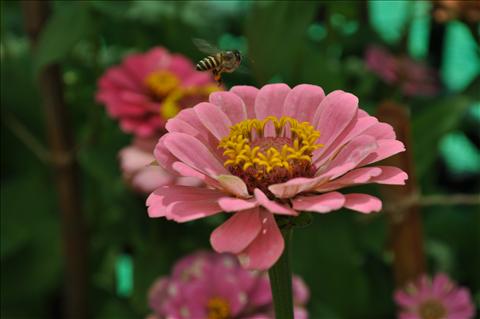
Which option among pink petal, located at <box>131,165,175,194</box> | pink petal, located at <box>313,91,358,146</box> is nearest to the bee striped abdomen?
pink petal, located at <box>313,91,358,146</box>

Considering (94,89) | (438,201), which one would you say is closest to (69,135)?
(94,89)

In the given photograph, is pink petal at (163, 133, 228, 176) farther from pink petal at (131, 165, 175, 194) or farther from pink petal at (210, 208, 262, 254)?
pink petal at (131, 165, 175, 194)

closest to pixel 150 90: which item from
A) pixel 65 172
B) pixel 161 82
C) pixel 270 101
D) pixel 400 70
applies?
pixel 161 82

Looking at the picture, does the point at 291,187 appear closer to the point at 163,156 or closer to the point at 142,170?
the point at 163,156

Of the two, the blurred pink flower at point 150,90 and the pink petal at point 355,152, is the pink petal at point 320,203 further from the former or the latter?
the blurred pink flower at point 150,90

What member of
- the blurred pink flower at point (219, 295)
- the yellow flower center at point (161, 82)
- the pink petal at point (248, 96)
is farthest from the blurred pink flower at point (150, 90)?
the pink petal at point (248, 96)
